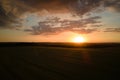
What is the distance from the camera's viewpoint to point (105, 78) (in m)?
5.85

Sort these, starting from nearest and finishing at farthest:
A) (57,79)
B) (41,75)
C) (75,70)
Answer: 1. (57,79)
2. (41,75)
3. (75,70)

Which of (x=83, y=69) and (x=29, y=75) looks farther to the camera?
(x=83, y=69)

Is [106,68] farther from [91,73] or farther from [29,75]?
[29,75]

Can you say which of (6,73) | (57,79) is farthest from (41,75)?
(6,73)

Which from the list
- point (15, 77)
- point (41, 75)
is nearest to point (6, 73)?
point (15, 77)

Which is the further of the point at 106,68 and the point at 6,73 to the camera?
the point at 106,68

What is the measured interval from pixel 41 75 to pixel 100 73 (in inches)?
75.3

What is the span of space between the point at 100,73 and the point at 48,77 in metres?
1.76

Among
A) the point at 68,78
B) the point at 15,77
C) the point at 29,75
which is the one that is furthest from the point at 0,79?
the point at 68,78

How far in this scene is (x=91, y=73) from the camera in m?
6.51

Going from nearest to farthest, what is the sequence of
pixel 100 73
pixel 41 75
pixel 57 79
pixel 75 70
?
pixel 57 79
pixel 41 75
pixel 100 73
pixel 75 70

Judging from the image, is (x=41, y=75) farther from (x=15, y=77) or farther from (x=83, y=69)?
(x=83, y=69)

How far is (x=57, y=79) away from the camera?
219 inches

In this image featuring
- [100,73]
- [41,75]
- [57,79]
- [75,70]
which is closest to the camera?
[57,79]
